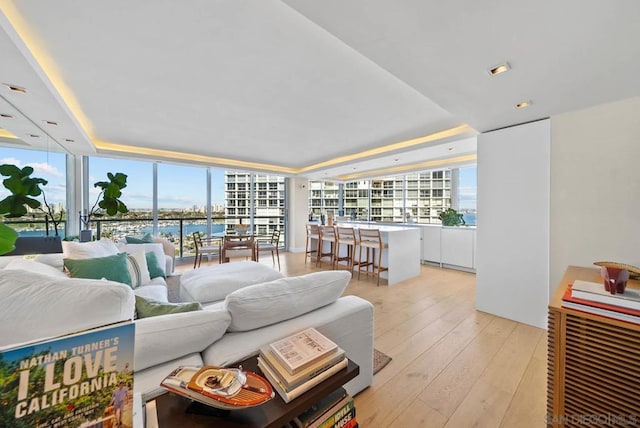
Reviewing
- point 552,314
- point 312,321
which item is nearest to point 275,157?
point 312,321

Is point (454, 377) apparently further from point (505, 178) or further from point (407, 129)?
point (407, 129)

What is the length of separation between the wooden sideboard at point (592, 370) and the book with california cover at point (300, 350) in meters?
1.06

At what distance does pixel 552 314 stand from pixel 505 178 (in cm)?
205

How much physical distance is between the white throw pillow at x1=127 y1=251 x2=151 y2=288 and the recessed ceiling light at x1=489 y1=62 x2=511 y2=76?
351 cm

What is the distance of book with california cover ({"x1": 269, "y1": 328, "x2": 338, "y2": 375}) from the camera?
911 mm

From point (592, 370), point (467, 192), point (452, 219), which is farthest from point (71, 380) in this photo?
point (467, 192)

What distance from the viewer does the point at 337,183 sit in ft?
27.8

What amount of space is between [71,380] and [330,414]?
0.82m

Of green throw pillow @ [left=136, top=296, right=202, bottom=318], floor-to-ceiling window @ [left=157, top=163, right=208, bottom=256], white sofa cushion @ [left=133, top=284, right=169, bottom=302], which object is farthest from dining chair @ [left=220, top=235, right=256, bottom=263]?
green throw pillow @ [left=136, top=296, right=202, bottom=318]

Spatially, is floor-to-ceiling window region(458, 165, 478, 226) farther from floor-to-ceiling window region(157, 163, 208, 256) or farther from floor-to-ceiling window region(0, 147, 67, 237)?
floor-to-ceiling window region(0, 147, 67, 237)

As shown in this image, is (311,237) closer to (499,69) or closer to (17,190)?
(17,190)

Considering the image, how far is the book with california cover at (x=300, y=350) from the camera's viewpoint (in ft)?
2.99

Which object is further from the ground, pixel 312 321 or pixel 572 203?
pixel 572 203

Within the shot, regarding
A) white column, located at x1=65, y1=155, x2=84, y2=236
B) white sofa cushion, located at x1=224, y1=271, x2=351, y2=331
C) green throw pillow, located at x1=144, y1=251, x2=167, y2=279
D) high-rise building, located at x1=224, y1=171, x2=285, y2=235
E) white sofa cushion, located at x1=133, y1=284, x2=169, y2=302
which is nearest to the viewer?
white sofa cushion, located at x1=224, y1=271, x2=351, y2=331
